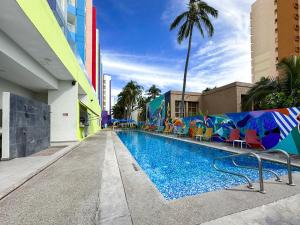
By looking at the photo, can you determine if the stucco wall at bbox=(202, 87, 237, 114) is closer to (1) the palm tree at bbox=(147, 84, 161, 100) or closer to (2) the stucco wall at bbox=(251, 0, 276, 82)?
(1) the palm tree at bbox=(147, 84, 161, 100)

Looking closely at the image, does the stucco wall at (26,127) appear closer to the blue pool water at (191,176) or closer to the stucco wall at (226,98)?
the blue pool water at (191,176)

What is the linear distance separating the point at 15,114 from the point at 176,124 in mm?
15882

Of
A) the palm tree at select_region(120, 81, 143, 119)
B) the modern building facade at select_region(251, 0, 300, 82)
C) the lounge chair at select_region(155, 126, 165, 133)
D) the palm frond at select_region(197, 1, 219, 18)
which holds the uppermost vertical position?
the modern building facade at select_region(251, 0, 300, 82)

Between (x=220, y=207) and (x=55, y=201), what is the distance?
2.74 m

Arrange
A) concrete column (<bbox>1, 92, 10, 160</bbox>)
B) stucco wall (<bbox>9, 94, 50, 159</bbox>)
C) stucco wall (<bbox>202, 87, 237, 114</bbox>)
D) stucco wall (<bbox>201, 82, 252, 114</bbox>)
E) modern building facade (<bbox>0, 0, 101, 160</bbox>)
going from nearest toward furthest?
modern building facade (<bbox>0, 0, 101, 160</bbox>) → concrete column (<bbox>1, 92, 10, 160</bbox>) → stucco wall (<bbox>9, 94, 50, 159</bbox>) → stucco wall (<bbox>201, 82, 252, 114</bbox>) → stucco wall (<bbox>202, 87, 237, 114</bbox>)

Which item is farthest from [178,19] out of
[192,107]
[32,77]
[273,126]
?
[192,107]

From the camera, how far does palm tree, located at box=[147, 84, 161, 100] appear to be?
164ft

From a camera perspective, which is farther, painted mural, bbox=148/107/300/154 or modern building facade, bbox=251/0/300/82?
modern building facade, bbox=251/0/300/82

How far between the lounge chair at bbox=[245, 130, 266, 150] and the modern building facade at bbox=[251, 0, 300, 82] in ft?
112

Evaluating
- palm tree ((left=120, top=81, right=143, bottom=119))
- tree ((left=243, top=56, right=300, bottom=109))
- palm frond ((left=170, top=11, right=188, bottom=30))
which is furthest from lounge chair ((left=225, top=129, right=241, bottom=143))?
palm tree ((left=120, top=81, right=143, bottom=119))

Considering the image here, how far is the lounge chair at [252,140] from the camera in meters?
8.98

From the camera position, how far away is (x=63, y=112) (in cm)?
1228

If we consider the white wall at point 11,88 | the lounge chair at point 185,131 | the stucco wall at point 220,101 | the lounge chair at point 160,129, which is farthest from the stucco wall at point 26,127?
the stucco wall at point 220,101

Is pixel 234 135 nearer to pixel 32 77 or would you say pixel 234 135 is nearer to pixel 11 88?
pixel 32 77
